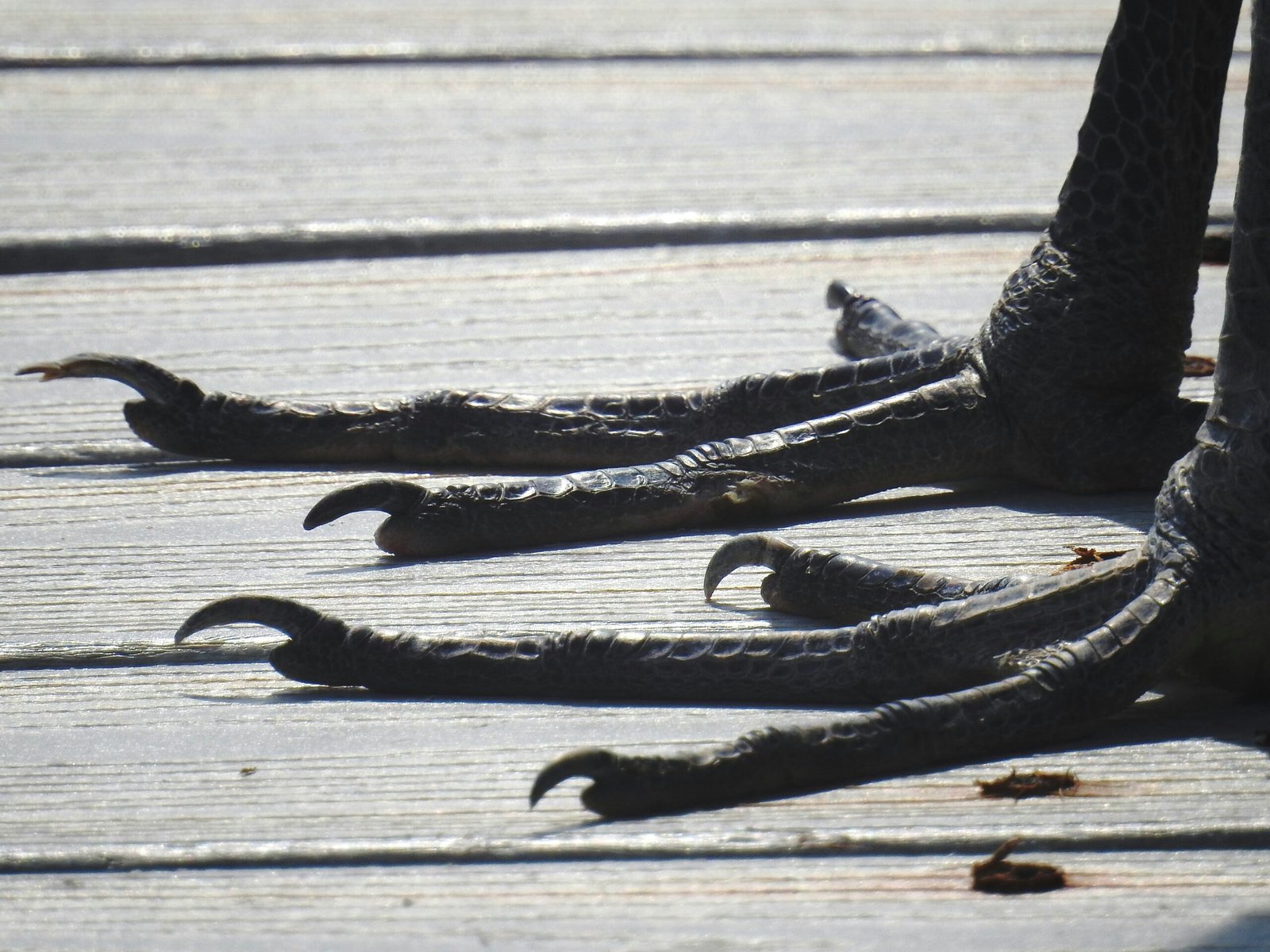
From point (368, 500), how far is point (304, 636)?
0.36 metres

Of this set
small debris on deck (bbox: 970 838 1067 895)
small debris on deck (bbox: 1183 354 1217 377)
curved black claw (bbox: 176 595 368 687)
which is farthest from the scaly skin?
small debris on deck (bbox: 1183 354 1217 377)

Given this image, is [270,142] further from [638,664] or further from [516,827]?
[516,827]

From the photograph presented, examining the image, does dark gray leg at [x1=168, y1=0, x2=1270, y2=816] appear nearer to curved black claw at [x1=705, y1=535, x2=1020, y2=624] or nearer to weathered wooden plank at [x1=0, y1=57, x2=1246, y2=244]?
curved black claw at [x1=705, y1=535, x2=1020, y2=624]

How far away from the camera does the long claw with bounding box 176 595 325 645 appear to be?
1.62 m

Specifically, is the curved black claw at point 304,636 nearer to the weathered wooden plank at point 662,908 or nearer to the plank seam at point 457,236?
the weathered wooden plank at point 662,908

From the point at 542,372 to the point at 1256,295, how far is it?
1.28m

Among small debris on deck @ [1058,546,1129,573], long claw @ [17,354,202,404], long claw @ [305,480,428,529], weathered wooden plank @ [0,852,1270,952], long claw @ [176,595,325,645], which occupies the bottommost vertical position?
weathered wooden plank @ [0,852,1270,952]

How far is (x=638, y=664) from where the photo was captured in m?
1.60

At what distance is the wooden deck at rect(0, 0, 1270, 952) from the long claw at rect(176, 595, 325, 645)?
0.21 feet

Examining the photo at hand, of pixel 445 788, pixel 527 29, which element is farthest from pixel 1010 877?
pixel 527 29

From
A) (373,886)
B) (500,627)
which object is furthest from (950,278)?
(373,886)

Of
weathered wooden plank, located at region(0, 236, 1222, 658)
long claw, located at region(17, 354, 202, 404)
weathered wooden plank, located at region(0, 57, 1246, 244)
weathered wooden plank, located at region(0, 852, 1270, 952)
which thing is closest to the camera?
weathered wooden plank, located at region(0, 852, 1270, 952)

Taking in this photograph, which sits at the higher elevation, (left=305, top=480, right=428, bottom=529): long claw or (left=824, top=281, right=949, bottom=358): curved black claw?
(left=824, top=281, right=949, bottom=358): curved black claw

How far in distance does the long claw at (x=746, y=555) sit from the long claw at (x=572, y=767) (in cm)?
46
